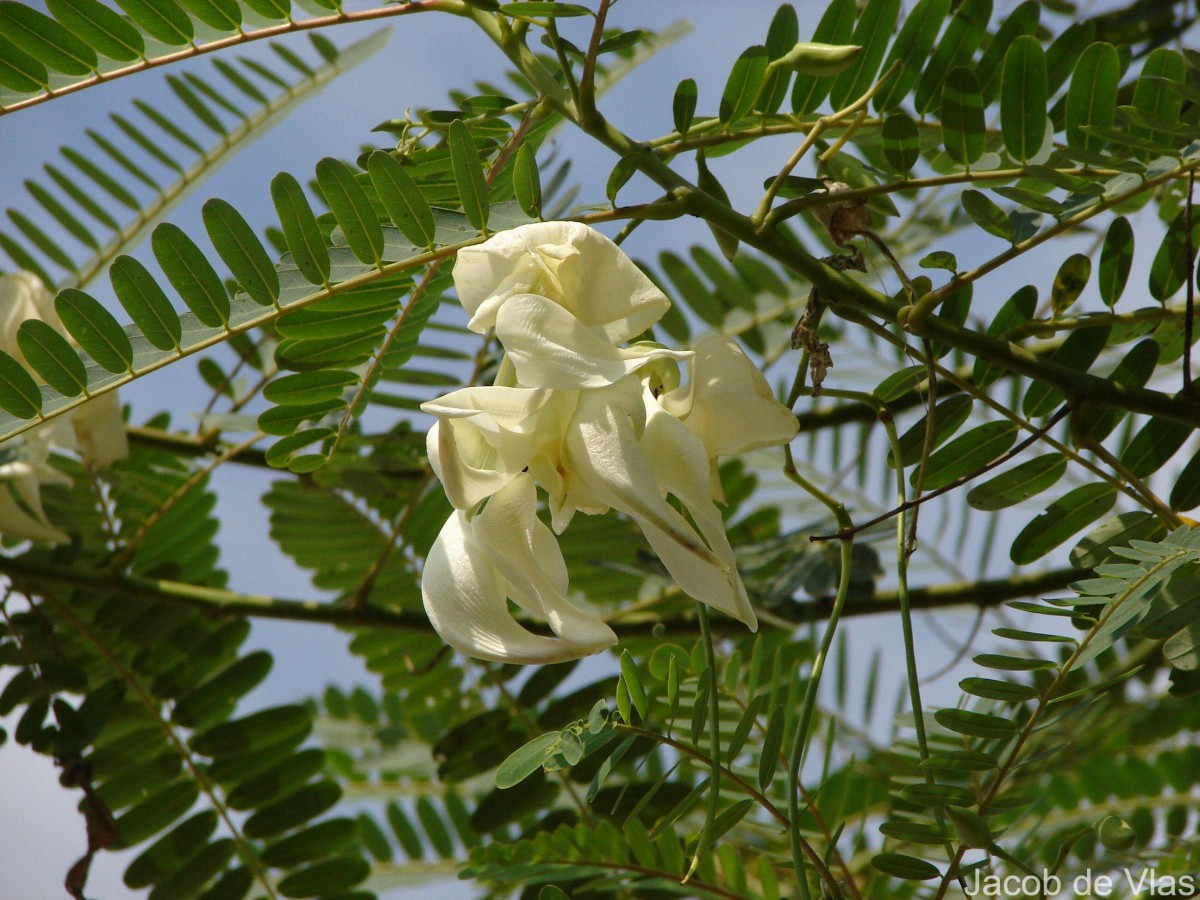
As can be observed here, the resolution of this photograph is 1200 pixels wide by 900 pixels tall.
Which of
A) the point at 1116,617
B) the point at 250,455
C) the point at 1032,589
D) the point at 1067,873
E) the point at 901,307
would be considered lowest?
the point at 1067,873

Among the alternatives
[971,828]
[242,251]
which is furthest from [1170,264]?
[242,251]

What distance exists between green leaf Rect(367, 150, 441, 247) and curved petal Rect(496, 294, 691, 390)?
199mm

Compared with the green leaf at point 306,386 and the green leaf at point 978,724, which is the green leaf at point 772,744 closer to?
the green leaf at point 978,724

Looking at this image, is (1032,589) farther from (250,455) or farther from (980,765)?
(250,455)

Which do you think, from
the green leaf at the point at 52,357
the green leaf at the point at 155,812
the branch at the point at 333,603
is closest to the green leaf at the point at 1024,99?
the branch at the point at 333,603

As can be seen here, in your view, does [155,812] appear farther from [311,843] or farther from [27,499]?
[27,499]

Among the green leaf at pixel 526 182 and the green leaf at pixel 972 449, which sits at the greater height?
the green leaf at pixel 526 182

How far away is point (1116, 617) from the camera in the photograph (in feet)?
2.16

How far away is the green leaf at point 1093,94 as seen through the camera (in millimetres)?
804

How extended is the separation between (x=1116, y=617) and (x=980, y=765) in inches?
5.0

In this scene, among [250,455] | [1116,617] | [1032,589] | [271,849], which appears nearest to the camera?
[1116,617]

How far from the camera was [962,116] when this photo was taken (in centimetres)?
81

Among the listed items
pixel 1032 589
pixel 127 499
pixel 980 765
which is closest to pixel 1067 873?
pixel 980 765

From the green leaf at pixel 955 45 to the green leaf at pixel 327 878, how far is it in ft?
3.23
